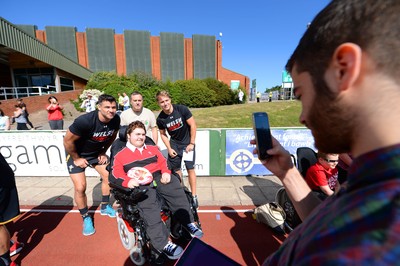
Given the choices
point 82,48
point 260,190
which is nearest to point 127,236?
point 260,190

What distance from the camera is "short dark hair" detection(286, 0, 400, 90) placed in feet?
1.65

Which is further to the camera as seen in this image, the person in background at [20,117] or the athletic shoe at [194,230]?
the person in background at [20,117]

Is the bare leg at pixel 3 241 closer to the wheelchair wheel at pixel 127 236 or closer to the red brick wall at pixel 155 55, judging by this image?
the wheelchair wheel at pixel 127 236

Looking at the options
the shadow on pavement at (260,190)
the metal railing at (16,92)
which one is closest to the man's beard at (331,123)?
the shadow on pavement at (260,190)

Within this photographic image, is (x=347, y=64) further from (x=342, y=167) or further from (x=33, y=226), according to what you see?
(x=33, y=226)

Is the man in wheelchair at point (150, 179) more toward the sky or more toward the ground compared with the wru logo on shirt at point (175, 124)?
more toward the ground

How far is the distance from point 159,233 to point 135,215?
0.38 metres

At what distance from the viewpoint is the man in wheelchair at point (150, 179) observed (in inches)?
111

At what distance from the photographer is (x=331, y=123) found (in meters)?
0.61

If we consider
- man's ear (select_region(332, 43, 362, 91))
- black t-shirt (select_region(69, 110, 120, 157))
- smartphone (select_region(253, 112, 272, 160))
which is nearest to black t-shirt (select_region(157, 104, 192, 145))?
black t-shirt (select_region(69, 110, 120, 157))

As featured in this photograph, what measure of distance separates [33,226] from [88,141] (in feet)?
6.27

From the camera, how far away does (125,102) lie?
14.6 m

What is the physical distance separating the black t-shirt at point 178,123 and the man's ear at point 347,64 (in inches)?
152

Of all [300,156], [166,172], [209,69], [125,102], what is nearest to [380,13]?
[166,172]
